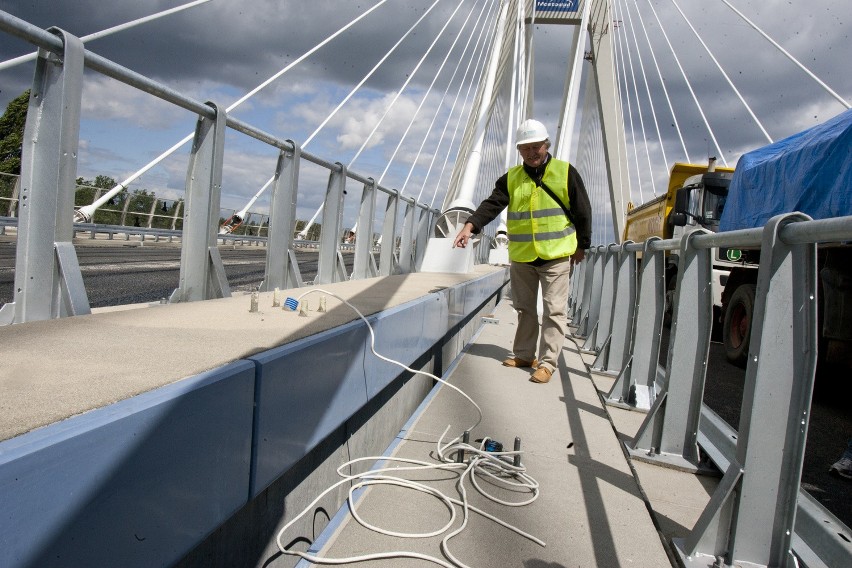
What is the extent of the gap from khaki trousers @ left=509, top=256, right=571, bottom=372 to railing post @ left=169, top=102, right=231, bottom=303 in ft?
7.94

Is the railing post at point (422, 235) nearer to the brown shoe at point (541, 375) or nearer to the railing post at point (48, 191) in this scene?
the brown shoe at point (541, 375)

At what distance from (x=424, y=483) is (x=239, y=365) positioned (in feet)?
4.29

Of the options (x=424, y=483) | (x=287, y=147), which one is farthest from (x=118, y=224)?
(x=424, y=483)

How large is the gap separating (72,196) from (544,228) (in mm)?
3343

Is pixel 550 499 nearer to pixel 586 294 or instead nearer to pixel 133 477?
pixel 133 477

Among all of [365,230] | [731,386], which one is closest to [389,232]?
[365,230]

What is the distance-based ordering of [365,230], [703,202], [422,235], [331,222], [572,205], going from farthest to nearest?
1. [422,235]
2. [703,202]
3. [365,230]
4. [331,222]
5. [572,205]

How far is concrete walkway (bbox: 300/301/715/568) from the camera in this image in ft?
7.72

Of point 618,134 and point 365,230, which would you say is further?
point 618,134

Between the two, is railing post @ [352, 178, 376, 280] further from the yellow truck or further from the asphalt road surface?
the yellow truck

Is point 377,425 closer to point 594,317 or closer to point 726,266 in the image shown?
point 594,317

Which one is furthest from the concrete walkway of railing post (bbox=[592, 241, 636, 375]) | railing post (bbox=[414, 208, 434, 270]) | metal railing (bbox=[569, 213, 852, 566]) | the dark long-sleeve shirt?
railing post (bbox=[414, 208, 434, 270])

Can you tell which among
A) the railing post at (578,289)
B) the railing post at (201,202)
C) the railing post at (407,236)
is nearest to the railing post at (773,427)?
the railing post at (201,202)

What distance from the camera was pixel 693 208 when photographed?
10859mm
